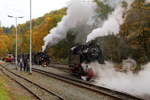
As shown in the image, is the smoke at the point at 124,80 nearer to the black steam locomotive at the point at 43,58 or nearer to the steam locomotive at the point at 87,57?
the steam locomotive at the point at 87,57

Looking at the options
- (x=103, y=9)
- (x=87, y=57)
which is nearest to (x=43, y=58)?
(x=103, y=9)

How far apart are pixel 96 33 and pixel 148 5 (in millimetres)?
10131

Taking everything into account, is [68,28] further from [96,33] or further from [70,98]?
[70,98]

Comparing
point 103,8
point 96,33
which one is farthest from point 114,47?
point 96,33

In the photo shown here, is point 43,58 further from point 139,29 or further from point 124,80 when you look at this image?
point 124,80

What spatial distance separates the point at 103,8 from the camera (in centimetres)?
3344

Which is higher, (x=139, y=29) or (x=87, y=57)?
(x=139, y=29)

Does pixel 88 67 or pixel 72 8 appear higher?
pixel 72 8

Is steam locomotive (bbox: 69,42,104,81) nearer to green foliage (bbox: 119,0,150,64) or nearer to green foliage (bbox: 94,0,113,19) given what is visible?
green foliage (bbox: 119,0,150,64)

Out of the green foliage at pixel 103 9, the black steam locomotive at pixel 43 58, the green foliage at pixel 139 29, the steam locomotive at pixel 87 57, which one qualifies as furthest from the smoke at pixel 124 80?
the black steam locomotive at pixel 43 58

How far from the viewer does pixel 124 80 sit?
62.8 ft

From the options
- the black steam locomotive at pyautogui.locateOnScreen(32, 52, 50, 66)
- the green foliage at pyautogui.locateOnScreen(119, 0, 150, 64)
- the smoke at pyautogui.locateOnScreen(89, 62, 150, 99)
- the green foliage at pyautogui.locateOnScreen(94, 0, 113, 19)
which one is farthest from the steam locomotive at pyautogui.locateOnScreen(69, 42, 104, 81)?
the black steam locomotive at pyautogui.locateOnScreen(32, 52, 50, 66)

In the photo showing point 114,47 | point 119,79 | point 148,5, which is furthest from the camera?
point 114,47

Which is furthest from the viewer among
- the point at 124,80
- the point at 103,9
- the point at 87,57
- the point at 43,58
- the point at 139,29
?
the point at 43,58
